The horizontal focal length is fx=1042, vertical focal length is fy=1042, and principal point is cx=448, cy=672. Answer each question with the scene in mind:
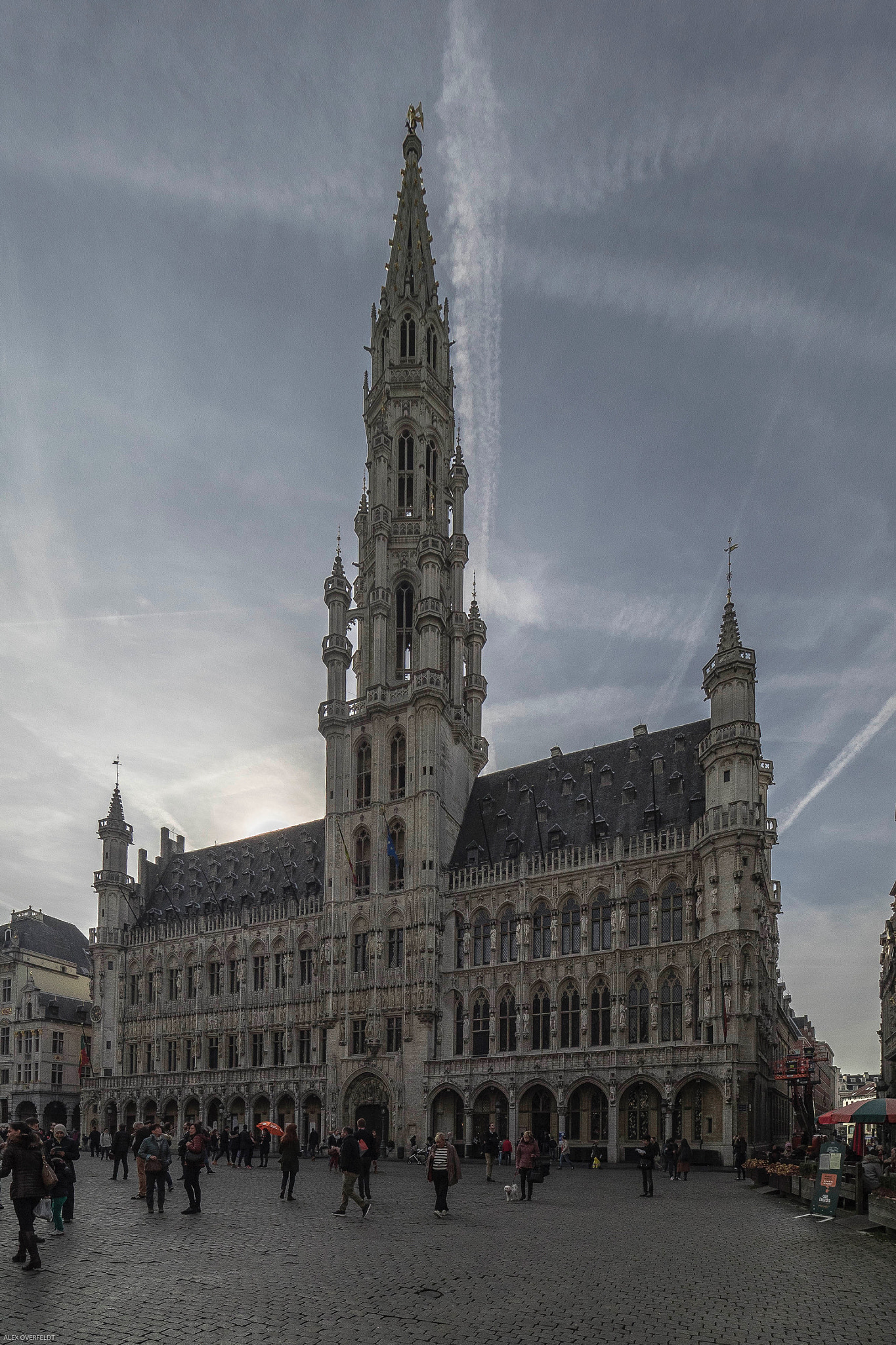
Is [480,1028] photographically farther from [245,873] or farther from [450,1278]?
[450,1278]

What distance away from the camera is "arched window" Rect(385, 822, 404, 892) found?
65188 mm

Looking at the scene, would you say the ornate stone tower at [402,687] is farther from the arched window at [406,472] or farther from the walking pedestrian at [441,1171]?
the walking pedestrian at [441,1171]

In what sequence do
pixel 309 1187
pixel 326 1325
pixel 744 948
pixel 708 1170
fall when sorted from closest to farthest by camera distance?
pixel 326 1325 → pixel 309 1187 → pixel 708 1170 → pixel 744 948

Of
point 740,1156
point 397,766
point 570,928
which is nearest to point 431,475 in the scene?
point 397,766

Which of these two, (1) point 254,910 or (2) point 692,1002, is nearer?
(2) point 692,1002

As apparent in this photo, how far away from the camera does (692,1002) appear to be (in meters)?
52.0

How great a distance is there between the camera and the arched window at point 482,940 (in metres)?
61.1

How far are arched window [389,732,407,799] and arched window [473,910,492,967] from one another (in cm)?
964

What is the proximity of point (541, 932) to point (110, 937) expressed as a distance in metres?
39.7

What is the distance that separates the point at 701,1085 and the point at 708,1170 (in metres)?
5.13

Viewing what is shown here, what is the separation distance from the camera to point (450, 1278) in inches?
617

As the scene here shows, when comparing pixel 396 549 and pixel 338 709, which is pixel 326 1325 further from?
pixel 396 549

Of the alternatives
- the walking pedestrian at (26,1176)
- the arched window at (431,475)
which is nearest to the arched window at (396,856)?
the arched window at (431,475)

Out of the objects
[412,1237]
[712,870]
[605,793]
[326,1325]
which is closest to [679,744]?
[605,793]
